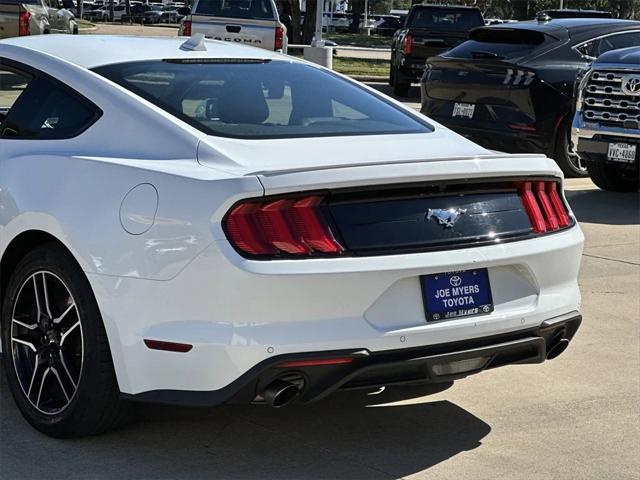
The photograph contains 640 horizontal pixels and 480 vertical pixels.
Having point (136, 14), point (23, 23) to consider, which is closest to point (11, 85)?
point (23, 23)

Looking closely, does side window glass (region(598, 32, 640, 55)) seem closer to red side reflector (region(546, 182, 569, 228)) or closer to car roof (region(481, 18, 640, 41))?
car roof (region(481, 18, 640, 41))

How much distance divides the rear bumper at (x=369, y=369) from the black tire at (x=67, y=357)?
168 mm

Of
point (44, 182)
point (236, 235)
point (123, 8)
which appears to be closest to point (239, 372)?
point (236, 235)

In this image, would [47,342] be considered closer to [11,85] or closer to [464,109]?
[11,85]

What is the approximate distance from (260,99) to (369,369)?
1.60 m

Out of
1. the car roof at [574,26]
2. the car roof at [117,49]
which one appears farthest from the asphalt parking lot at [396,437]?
the car roof at [574,26]

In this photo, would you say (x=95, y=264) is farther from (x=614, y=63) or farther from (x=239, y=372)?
(x=614, y=63)

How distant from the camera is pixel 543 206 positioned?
4785mm

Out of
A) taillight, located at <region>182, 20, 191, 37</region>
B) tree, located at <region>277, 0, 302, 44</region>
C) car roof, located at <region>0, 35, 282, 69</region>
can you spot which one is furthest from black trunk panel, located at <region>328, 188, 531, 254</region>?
tree, located at <region>277, 0, 302, 44</region>

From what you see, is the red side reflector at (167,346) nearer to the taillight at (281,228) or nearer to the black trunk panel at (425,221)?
the taillight at (281,228)

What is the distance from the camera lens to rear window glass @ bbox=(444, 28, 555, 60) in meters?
11.7

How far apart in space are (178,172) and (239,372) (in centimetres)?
79

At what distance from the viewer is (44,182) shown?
464cm

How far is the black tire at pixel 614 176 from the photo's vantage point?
37.3ft
